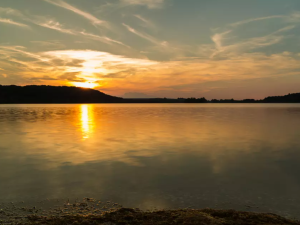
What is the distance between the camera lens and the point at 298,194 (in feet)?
37.6

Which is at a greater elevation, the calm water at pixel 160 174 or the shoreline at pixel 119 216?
the shoreline at pixel 119 216

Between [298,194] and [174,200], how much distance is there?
19.5 ft

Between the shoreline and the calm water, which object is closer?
the shoreline

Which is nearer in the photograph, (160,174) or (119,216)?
(119,216)

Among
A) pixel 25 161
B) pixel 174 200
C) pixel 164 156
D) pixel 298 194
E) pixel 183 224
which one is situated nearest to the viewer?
pixel 183 224

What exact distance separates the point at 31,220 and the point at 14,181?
19.9ft

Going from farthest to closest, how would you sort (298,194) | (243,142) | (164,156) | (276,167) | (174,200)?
(243,142), (164,156), (276,167), (298,194), (174,200)

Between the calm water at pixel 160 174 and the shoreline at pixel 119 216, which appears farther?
the calm water at pixel 160 174

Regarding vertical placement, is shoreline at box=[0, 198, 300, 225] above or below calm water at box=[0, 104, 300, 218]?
above

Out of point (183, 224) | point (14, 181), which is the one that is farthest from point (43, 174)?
point (183, 224)

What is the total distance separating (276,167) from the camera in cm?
1677

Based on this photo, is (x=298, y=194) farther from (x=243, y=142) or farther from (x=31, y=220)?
(x=243, y=142)

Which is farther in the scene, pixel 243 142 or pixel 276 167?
pixel 243 142

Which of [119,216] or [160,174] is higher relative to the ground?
[119,216]
